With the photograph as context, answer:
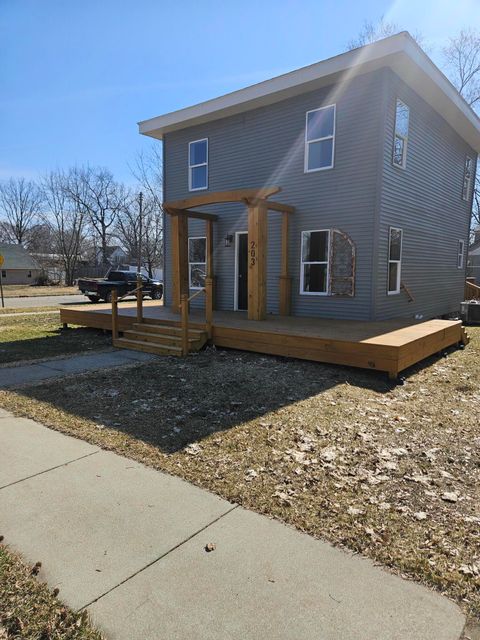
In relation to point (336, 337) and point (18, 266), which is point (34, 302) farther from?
point (18, 266)

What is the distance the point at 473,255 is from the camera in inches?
1112

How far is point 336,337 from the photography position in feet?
21.3

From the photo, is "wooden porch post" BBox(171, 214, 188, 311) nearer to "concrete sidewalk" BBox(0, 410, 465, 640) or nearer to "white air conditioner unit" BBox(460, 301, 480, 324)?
"concrete sidewalk" BBox(0, 410, 465, 640)

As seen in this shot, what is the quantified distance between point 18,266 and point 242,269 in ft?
136

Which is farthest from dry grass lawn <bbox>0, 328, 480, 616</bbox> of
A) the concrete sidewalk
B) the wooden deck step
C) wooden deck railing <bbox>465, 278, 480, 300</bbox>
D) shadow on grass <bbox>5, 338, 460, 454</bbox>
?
wooden deck railing <bbox>465, 278, 480, 300</bbox>

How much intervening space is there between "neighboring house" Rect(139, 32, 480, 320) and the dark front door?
0.09 ft

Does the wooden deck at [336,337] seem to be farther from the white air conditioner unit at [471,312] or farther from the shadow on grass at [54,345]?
the white air conditioner unit at [471,312]

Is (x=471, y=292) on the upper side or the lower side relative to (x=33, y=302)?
upper

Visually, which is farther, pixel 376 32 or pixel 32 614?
pixel 376 32

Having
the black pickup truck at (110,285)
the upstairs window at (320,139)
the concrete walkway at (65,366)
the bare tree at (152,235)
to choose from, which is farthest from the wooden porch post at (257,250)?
the bare tree at (152,235)

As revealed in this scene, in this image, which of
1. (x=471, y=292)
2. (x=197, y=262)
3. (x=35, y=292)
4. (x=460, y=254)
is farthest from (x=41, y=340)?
(x=35, y=292)

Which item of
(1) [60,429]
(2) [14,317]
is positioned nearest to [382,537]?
(1) [60,429]

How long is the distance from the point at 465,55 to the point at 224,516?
2673 centimetres

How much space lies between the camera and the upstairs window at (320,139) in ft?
29.2
